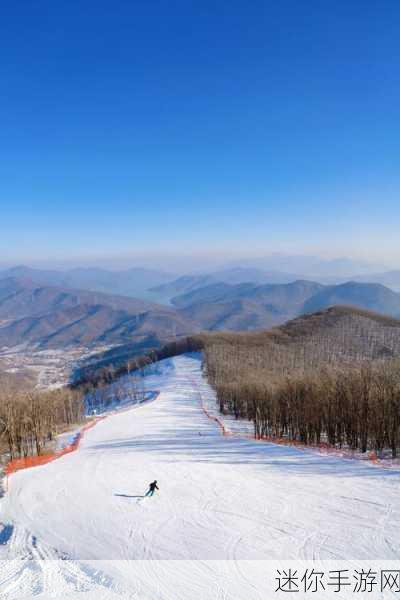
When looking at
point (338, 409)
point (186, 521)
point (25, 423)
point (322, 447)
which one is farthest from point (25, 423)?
point (338, 409)

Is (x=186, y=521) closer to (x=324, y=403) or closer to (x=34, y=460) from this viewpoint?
(x=34, y=460)

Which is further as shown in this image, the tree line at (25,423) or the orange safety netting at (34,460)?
the tree line at (25,423)

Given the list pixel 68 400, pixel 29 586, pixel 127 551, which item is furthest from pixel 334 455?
pixel 68 400

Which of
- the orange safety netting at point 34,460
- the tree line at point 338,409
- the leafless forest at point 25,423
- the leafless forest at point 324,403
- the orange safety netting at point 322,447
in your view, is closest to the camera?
the orange safety netting at point 322,447

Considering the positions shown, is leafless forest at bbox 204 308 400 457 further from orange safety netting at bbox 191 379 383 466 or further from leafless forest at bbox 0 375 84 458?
leafless forest at bbox 0 375 84 458

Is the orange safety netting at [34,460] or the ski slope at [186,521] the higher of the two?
the ski slope at [186,521]

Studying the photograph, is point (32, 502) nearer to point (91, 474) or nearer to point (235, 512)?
point (91, 474)

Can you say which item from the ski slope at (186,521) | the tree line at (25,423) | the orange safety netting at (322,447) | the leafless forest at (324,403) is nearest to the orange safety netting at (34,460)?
the ski slope at (186,521)

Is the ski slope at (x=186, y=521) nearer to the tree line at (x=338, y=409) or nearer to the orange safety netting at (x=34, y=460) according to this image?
the orange safety netting at (x=34, y=460)
